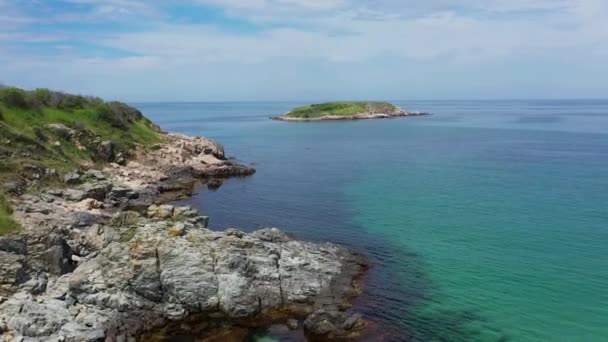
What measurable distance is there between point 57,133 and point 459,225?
56.8 meters

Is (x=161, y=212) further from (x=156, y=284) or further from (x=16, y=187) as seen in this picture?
(x=16, y=187)

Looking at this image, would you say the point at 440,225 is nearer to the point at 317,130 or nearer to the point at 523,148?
the point at 523,148

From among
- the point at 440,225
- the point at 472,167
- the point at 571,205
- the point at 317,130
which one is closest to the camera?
the point at 440,225

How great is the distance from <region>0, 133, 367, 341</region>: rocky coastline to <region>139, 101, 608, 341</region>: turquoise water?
3764mm

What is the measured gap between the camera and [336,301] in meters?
34.4

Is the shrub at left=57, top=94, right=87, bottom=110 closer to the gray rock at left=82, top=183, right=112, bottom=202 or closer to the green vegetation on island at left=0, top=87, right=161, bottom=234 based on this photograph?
the green vegetation on island at left=0, top=87, right=161, bottom=234

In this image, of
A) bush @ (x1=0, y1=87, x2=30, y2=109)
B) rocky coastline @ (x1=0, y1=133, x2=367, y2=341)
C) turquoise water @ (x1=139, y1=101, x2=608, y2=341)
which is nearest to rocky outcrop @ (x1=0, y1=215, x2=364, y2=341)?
rocky coastline @ (x1=0, y1=133, x2=367, y2=341)

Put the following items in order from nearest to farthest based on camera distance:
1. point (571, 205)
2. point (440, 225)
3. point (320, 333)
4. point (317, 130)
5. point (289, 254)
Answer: point (320, 333) → point (289, 254) → point (440, 225) → point (571, 205) → point (317, 130)

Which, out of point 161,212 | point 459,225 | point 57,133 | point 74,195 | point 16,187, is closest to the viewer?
point 161,212

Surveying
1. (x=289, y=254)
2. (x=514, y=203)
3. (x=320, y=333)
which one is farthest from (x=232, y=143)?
(x=320, y=333)

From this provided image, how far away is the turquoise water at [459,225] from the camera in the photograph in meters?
32.4

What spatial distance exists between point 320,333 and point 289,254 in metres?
9.75

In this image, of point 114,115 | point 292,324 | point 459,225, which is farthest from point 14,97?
point 459,225

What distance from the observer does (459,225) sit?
50406 mm
